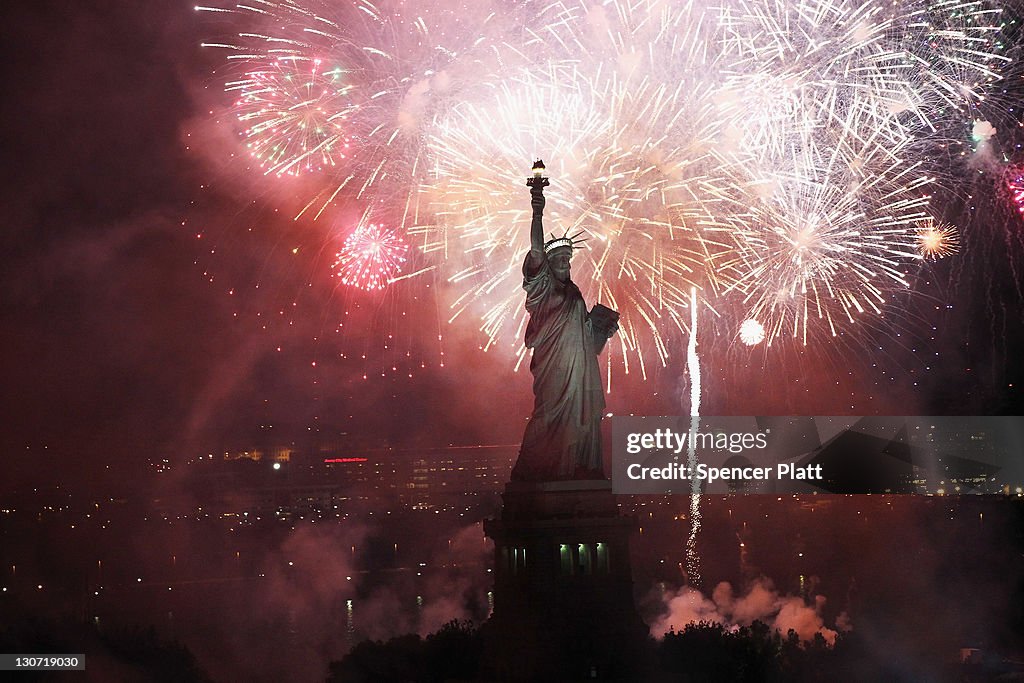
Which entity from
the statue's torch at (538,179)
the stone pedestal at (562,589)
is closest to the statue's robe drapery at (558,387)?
the stone pedestal at (562,589)

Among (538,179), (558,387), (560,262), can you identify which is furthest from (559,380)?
(538,179)

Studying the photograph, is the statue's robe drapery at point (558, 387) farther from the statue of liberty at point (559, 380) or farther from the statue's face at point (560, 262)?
the statue's face at point (560, 262)

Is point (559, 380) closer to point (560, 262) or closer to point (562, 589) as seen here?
point (560, 262)

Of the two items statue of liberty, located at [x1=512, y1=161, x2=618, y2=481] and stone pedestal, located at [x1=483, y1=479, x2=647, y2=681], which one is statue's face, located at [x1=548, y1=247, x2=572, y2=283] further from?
stone pedestal, located at [x1=483, y1=479, x2=647, y2=681]

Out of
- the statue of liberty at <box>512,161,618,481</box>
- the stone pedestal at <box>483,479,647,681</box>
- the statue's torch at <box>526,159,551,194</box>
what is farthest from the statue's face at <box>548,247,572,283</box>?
the stone pedestal at <box>483,479,647,681</box>

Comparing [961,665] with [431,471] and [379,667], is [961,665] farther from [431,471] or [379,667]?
[431,471]

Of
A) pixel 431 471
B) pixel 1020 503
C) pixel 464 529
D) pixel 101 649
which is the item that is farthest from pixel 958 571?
pixel 431 471
